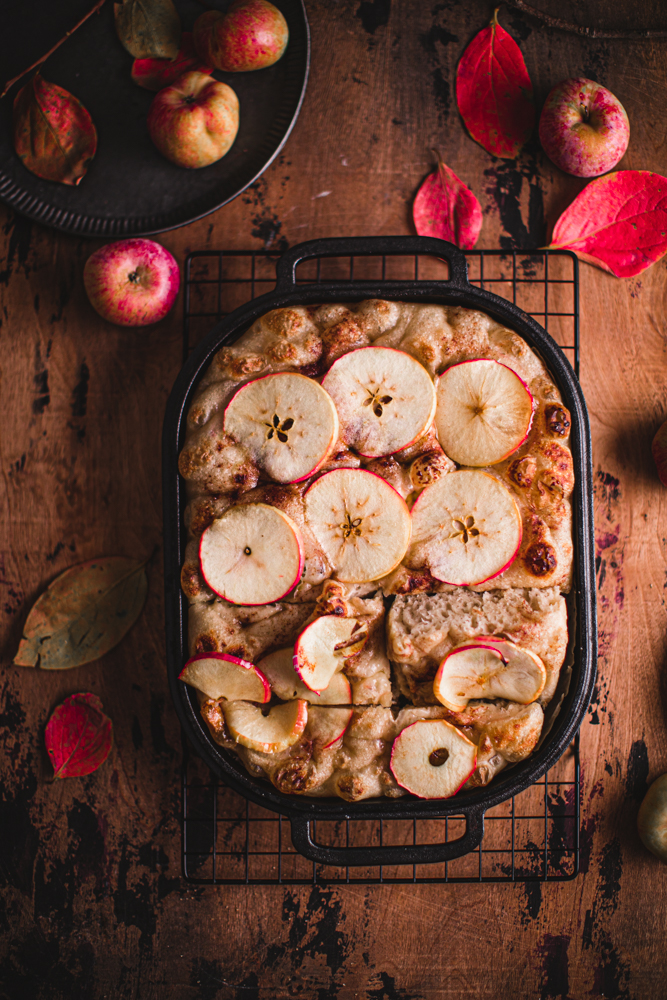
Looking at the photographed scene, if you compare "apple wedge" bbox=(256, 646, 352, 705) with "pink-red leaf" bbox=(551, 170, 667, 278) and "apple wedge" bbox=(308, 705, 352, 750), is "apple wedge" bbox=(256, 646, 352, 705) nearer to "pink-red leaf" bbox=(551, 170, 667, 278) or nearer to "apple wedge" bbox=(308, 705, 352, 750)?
"apple wedge" bbox=(308, 705, 352, 750)

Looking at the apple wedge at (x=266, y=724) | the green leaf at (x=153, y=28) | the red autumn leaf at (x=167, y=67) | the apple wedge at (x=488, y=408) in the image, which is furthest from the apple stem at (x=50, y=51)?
the apple wedge at (x=266, y=724)

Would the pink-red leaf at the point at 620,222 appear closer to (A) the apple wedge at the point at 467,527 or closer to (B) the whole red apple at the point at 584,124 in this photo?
(B) the whole red apple at the point at 584,124

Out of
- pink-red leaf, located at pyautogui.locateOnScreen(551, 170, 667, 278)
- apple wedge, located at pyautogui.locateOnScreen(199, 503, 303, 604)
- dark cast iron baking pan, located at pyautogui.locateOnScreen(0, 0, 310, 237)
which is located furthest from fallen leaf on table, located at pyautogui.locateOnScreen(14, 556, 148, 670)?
pink-red leaf, located at pyautogui.locateOnScreen(551, 170, 667, 278)

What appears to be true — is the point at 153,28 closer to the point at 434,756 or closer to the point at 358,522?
the point at 358,522

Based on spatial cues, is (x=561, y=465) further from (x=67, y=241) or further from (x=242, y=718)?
(x=67, y=241)

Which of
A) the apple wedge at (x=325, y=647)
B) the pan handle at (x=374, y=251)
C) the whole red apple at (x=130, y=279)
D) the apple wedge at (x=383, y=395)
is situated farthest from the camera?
the whole red apple at (x=130, y=279)

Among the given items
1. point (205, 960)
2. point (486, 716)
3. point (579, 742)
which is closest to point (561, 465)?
point (486, 716)
